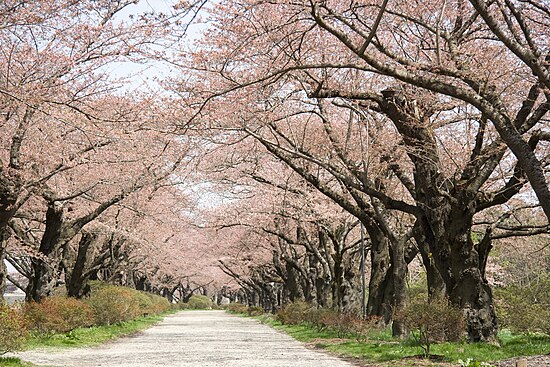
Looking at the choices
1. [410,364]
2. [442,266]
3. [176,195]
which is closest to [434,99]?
[442,266]

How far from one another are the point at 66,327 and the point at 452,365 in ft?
39.1

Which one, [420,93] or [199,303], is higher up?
[420,93]

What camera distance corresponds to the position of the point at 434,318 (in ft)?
39.7

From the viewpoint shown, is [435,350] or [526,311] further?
[526,311]

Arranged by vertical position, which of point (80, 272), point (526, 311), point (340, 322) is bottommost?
point (340, 322)

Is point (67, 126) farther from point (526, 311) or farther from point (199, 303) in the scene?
point (199, 303)

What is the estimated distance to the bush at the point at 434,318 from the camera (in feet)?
39.7

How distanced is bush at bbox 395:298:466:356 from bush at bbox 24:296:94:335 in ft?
31.8

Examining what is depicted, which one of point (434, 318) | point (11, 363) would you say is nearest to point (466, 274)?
point (434, 318)

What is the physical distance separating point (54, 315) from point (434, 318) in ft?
34.6

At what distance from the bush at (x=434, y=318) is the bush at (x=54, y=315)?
971cm

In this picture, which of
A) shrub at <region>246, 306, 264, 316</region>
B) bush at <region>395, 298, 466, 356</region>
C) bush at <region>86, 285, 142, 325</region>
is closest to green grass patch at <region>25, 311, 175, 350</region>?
bush at <region>86, 285, 142, 325</region>

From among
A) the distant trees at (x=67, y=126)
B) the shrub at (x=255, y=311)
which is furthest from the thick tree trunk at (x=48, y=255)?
the shrub at (x=255, y=311)

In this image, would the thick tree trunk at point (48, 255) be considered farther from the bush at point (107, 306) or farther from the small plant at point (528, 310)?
the small plant at point (528, 310)
